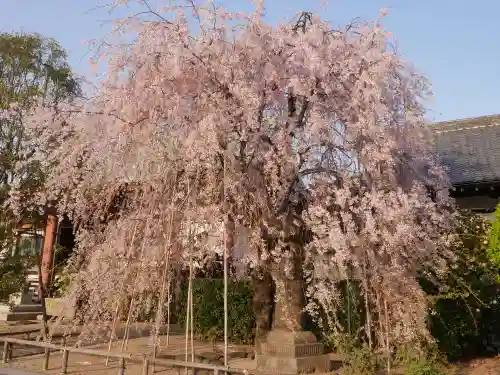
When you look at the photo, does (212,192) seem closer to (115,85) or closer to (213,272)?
(115,85)

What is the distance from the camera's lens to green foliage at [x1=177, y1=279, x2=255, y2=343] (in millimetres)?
14586

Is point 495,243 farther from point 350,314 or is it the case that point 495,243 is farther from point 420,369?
point 420,369

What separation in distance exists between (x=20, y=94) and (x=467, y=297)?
17.1m

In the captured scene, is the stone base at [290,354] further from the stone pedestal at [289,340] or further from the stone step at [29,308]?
the stone step at [29,308]

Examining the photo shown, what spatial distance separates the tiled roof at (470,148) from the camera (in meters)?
14.7

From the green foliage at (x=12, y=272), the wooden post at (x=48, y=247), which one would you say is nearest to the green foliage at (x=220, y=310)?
the green foliage at (x=12, y=272)

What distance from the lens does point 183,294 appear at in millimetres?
16688

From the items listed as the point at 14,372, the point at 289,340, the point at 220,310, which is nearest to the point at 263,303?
the point at 289,340

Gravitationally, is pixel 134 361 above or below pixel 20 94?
below

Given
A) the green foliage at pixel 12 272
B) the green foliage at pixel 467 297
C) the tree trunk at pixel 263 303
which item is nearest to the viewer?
the tree trunk at pixel 263 303

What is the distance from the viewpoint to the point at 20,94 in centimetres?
1939

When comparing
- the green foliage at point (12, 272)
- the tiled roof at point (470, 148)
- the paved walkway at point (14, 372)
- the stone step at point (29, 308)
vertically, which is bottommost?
the paved walkway at point (14, 372)

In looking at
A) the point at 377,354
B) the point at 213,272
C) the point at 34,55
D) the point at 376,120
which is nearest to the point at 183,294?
the point at 213,272

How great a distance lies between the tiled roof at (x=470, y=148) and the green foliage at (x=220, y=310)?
22.7 ft
